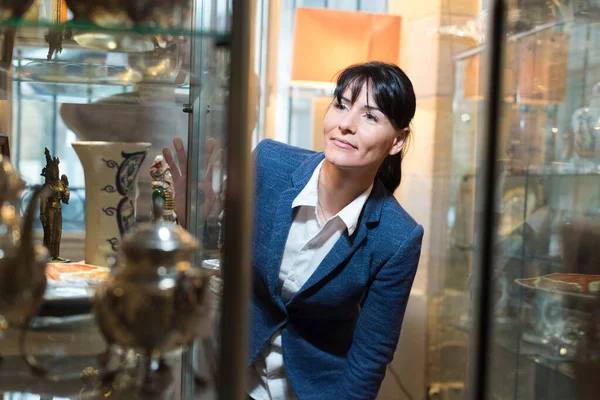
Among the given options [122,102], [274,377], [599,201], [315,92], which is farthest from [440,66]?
[122,102]

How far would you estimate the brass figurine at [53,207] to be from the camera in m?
1.03

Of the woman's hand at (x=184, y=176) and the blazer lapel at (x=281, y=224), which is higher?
the woman's hand at (x=184, y=176)

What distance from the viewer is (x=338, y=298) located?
4.53 ft

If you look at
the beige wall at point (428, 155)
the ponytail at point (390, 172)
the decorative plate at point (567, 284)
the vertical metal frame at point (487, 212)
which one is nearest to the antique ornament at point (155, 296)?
the vertical metal frame at point (487, 212)

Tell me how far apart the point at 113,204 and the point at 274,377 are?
0.62 metres

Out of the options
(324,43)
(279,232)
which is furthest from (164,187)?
(324,43)

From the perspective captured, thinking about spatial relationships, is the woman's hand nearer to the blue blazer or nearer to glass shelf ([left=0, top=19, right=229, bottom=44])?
glass shelf ([left=0, top=19, right=229, bottom=44])

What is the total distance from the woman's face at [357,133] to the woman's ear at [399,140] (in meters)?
0.03

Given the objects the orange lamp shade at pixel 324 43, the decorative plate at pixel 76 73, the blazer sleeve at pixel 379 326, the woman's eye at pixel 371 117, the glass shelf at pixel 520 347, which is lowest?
the glass shelf at pixel 520 347

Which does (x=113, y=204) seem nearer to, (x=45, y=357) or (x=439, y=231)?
(x=45, y=357)

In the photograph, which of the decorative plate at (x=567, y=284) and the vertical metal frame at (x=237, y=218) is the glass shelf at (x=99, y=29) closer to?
the vertical metal frame at (x=237, y=218)

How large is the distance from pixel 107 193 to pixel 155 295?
13.8 inches

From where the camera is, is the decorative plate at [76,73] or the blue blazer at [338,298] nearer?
the decorative plate at [76,73]

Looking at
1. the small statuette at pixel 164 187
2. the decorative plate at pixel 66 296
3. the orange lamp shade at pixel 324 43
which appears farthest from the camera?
the orange lamp shade at pixel 324 43
